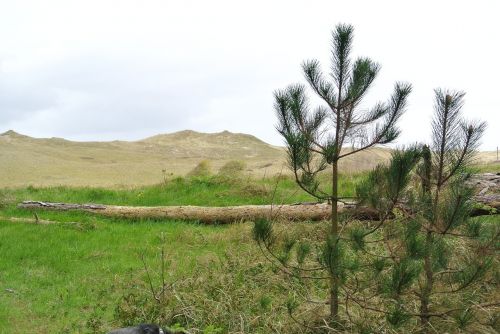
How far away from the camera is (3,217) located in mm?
13227

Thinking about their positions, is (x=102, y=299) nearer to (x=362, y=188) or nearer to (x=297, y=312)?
(x=297, y=312)

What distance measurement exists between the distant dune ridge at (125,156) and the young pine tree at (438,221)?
16286mm

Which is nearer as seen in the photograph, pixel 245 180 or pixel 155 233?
pixel 155 233

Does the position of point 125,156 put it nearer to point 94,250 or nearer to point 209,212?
point 209,212

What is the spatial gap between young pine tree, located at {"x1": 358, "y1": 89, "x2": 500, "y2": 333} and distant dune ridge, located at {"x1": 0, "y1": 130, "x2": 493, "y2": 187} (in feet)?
53.4

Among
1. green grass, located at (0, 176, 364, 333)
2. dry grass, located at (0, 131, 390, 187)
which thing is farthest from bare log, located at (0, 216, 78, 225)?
dry grass, located at (0, 131, 390, 187)

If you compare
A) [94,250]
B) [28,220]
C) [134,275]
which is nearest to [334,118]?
[134,275]

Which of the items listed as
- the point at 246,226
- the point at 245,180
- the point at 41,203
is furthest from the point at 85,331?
the point at 245,180

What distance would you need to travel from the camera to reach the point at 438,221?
Answer: 4.79m

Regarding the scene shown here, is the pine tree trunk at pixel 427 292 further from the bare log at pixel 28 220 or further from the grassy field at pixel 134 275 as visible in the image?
the bare log at pixel 28 220

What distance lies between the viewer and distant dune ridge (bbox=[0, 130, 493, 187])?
32.5m

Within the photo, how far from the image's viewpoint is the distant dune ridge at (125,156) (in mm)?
32531

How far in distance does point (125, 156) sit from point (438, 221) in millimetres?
51420

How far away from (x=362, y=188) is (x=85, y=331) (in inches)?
135
